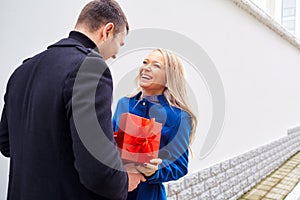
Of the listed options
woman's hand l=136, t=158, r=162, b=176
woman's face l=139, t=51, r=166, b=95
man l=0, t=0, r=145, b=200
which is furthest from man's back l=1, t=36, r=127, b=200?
woman's face l=139, t=51, r=166, b=95

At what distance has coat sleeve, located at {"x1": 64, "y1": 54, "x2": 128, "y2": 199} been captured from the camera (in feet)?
3.26

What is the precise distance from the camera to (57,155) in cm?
106

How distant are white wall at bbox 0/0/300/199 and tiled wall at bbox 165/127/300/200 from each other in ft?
0.55

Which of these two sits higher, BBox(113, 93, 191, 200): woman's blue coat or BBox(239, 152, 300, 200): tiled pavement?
BBox(113, 93, 191, 200): woman's blue coat

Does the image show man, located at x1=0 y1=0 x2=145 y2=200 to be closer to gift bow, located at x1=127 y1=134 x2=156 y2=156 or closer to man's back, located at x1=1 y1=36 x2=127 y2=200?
man's back, located at x1=1 y1=36 x2=127 y2=200

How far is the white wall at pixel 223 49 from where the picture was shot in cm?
184

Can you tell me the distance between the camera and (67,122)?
1.04 meters

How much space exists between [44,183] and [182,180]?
2459mm

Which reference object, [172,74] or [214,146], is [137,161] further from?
[214,146]

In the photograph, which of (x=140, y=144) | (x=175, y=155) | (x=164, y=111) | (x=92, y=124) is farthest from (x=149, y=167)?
(x=92, y=124)

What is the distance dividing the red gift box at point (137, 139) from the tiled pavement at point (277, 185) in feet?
13.7

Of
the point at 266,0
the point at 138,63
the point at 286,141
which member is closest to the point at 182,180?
the point at 138,63

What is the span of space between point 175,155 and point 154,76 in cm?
50

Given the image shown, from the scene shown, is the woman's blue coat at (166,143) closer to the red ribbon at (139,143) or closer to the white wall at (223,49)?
the red ribbon at (139,143)
